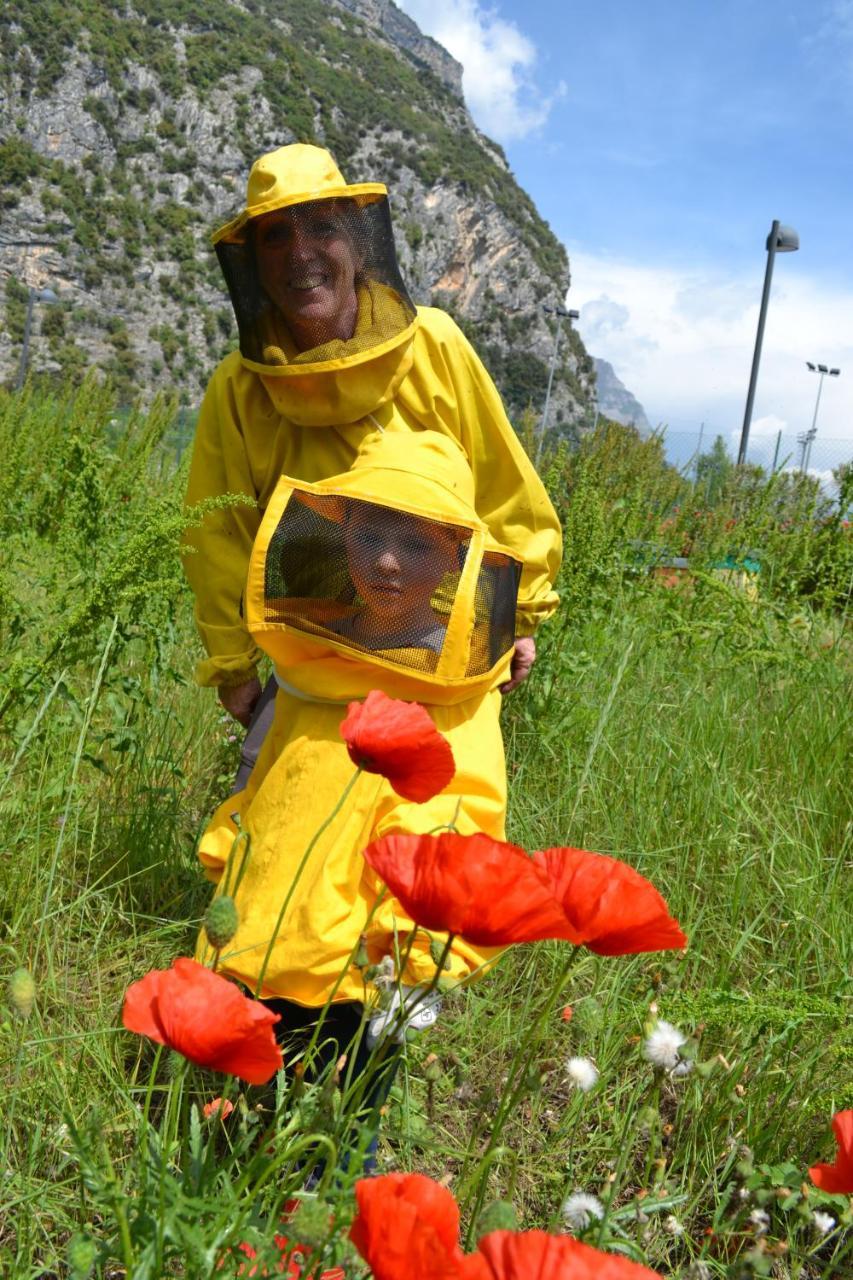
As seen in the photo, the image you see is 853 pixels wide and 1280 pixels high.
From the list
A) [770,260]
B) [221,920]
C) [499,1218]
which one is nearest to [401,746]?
[221,920]

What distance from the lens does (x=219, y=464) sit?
7.69ft

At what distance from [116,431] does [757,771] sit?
577cm

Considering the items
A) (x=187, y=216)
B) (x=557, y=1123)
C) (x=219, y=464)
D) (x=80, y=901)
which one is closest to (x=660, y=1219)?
(x=557, y=1123)

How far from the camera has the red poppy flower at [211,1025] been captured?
2.54 feet

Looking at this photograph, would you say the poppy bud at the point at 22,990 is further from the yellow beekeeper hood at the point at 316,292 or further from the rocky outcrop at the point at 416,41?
the rocky outcrop at the point at 416,41

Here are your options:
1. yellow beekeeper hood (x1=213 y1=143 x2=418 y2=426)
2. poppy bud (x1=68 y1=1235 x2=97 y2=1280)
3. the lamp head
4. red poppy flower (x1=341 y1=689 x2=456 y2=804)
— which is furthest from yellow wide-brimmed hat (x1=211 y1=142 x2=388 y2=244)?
the lamp head

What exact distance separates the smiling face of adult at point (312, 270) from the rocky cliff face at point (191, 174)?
5268 cm

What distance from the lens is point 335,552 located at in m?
1.76

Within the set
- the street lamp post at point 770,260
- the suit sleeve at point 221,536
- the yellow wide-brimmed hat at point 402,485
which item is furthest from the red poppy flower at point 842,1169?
the street lamp post at point 770,260

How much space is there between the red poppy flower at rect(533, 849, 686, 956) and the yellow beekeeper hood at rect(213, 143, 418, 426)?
1376mm

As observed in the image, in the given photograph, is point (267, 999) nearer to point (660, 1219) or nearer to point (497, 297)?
point (660, 1219)

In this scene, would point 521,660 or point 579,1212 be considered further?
point 521,660

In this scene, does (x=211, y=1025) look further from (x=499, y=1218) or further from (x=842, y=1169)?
(x=842, y=1169)

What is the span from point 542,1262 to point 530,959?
181 centimetres
